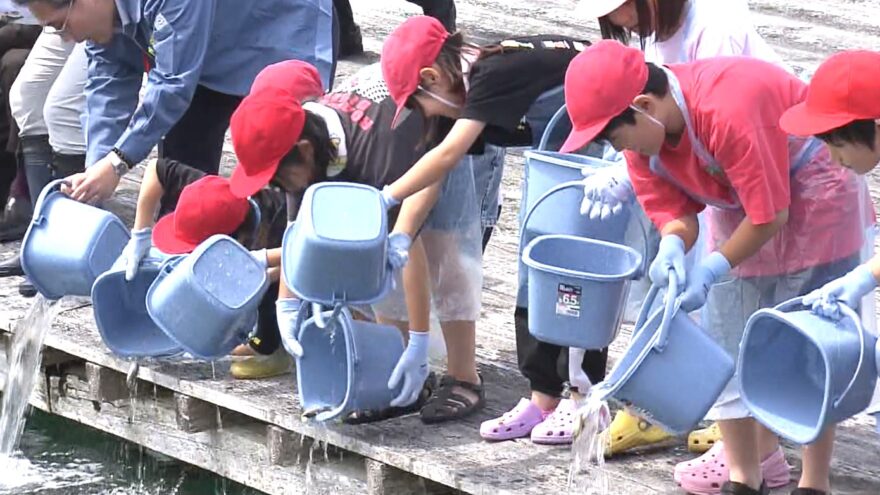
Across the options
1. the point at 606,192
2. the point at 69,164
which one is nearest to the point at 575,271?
the point at 606,192

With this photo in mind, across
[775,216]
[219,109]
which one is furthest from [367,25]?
[775,216]

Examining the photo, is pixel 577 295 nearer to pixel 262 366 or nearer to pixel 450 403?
pixel 450 403

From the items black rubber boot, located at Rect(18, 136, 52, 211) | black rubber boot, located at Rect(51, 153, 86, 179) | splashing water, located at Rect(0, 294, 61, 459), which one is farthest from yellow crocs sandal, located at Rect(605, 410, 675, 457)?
black rubber boot, located at Rect(18, 136, 52, 211)

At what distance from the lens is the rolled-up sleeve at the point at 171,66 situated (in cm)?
497

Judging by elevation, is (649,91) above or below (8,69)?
above

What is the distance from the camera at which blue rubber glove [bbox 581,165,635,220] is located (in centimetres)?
401

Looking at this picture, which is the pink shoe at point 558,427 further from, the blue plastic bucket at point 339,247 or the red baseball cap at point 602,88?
the red baseball cap at point 602,88

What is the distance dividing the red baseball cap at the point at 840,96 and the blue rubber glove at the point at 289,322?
53.0 inches

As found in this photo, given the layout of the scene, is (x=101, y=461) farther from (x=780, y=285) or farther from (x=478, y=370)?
(x=780, y=285)

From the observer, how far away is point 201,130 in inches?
208

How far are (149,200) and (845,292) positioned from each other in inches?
83.2

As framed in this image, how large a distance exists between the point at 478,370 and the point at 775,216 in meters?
1.44

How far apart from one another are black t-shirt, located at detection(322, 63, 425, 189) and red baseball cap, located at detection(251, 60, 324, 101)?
0.07 m

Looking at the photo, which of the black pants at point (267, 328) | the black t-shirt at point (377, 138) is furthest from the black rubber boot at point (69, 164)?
the black t-shirt at point (377, 138)
